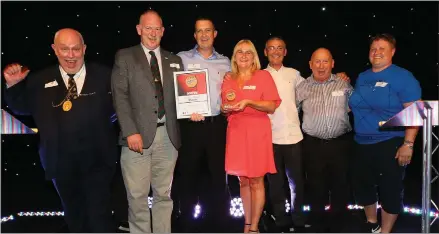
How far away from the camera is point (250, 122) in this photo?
3.46 meters

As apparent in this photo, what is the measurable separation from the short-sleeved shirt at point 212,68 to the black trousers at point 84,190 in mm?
1054

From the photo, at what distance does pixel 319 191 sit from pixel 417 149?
1.61m

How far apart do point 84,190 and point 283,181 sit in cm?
177

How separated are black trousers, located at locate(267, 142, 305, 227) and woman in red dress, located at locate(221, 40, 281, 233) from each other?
1.49 feet

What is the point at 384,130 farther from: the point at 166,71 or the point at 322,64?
the point at 166,71

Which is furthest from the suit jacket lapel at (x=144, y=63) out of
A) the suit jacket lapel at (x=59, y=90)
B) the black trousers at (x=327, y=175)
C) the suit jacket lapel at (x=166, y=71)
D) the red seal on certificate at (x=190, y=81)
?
the black trousers at (x=327, y=175)

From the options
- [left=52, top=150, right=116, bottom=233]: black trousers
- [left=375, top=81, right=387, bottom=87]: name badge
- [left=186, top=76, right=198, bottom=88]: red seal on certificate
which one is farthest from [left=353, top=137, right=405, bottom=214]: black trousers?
[left=52, top=150, right=116, bottom=233]: black trousers

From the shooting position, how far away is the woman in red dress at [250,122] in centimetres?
344

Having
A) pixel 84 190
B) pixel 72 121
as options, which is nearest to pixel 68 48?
pixel 72 121

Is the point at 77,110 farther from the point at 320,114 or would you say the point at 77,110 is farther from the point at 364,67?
the point at 364,67

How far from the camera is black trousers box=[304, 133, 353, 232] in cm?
387

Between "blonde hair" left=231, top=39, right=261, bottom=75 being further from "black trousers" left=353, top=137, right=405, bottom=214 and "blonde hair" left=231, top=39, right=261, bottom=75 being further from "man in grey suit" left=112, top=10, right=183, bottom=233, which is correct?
"black trousers" left=353, top=137, right=405, bottom=214

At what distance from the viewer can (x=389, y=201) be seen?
352 centimetres

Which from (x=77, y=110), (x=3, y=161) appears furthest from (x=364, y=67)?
(x=3, y=161)
